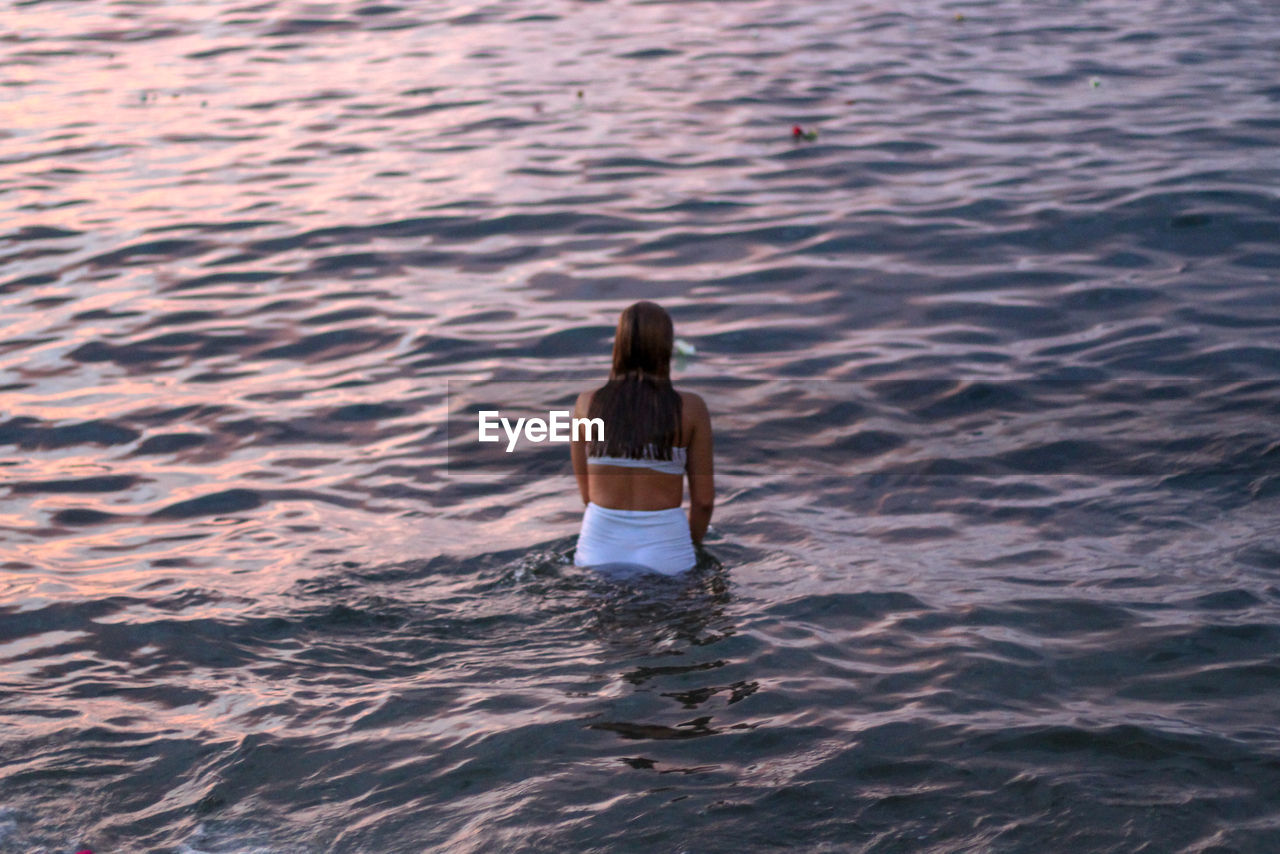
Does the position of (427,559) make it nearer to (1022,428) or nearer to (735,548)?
(735,548)

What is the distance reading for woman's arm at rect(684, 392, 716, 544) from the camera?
21.5ft

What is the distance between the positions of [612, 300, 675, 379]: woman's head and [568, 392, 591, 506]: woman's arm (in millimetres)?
242

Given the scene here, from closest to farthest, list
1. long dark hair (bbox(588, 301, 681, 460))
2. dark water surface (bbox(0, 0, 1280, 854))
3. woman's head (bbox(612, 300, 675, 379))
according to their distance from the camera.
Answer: dark water surface (bbox(0, 0, 1280, 854))
woman's head (bbox(612, 300, 675, 379))
long dark hair (bbox(588, 301, 681, 460))

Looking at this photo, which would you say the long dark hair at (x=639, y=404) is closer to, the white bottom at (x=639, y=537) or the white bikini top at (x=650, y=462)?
the white bikini top at (x=650, y=462)

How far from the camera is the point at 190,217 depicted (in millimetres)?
13430

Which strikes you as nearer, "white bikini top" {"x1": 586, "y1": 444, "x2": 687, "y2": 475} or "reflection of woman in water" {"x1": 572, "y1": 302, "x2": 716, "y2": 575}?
"reflection of woman in water" {"x1": 572, "y1": 302, "x2": 716, "y2": 575}

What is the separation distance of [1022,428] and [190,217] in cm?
864

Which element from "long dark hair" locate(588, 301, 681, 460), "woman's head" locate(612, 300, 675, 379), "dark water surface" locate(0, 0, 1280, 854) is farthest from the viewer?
"long dark hair" locate(588, 301, 681, 460)

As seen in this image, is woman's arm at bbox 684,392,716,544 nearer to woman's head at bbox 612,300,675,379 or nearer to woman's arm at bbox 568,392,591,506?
woman's head at bbox 612,300,675,379

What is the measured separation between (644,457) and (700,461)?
0.29 meters

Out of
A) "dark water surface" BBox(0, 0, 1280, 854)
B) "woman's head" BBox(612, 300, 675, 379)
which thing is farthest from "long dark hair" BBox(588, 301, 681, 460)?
"dark water surface" BBox(0, 0, 1280, 854)

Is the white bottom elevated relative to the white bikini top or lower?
lower

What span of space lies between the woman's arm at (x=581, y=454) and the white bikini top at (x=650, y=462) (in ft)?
0.65

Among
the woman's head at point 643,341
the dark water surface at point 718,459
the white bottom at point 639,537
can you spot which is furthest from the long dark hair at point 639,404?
the dark water surface at point 718,459
